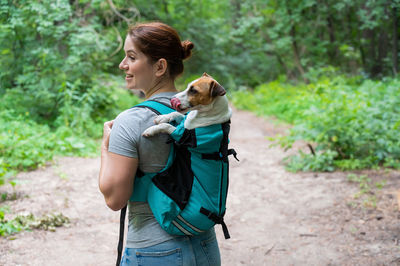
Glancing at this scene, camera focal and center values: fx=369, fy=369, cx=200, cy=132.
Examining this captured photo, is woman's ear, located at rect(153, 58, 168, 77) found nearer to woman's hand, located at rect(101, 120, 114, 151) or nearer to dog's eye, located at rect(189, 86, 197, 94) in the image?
dog's eye, located at rect(189, 86, 197, 94)

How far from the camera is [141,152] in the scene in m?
1.53

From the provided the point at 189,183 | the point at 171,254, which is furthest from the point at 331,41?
the point at 171,254

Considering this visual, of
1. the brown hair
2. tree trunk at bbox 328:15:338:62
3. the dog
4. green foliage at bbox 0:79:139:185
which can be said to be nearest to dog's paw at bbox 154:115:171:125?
the dog

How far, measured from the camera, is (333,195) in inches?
202

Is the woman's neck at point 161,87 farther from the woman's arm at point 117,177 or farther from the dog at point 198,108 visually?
the woman's arm at point 117,177

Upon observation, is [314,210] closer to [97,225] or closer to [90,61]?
[97,225]

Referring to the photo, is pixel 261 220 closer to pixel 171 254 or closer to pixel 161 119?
pixel 171 254

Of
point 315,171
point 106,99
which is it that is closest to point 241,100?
point 106,99

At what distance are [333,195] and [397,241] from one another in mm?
1475

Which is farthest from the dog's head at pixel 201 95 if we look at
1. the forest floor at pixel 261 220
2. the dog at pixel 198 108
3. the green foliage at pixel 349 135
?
the green foliage at pixel 349 135

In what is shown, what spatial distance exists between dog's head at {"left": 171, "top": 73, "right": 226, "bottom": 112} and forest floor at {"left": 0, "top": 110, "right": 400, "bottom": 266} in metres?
2.37

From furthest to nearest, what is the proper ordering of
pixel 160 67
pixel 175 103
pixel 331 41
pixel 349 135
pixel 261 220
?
pixel 331 41 < pixel 349 135 < pixel 261 220 < pixel 160 67 < pixel 175 103

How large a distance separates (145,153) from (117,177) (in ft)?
0.50

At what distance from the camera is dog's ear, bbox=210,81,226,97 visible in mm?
1676
